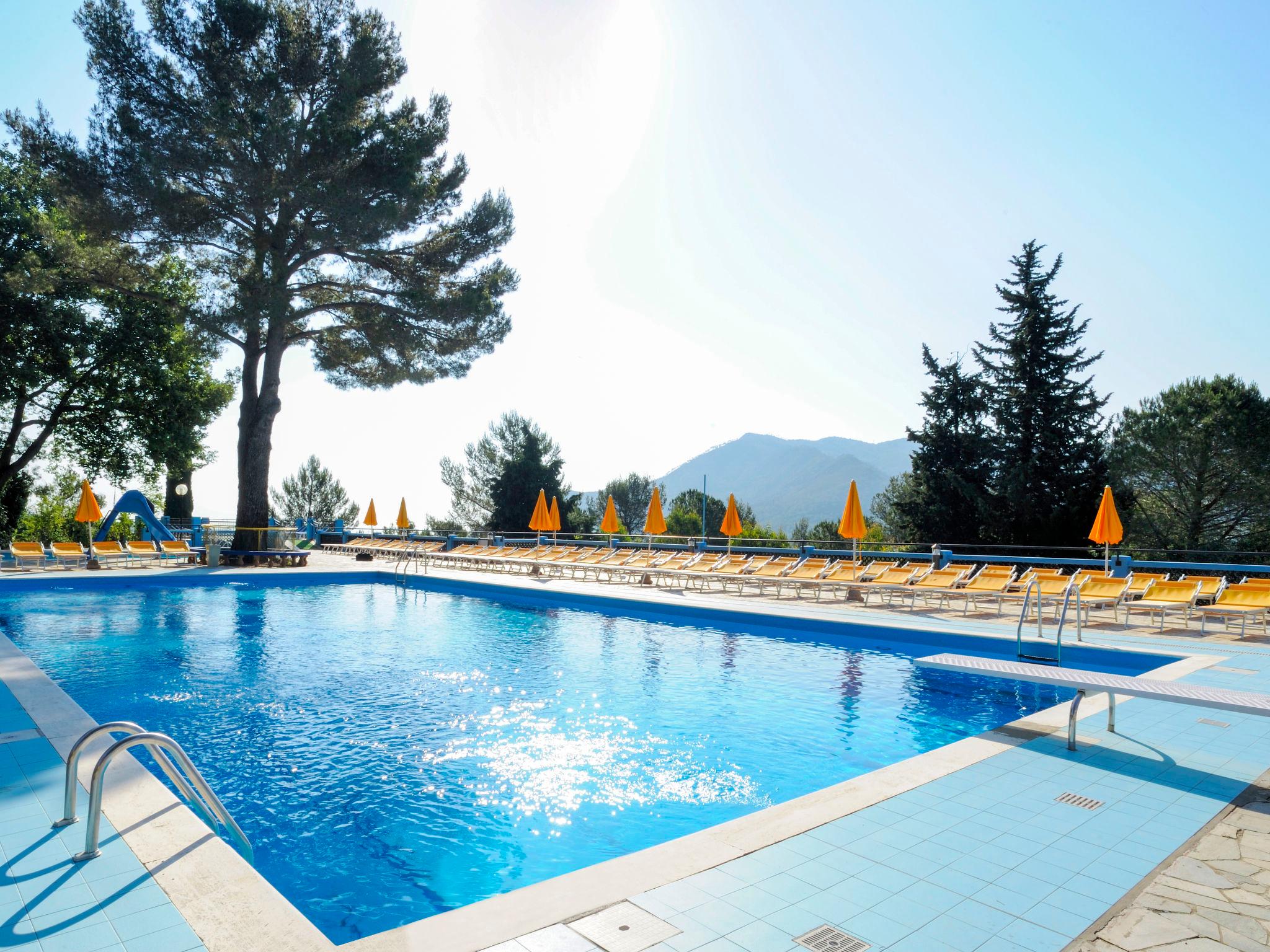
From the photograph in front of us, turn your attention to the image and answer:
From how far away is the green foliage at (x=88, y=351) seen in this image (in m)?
16.4

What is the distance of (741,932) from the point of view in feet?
7.30

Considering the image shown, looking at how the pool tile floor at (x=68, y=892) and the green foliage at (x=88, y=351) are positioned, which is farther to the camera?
the green foliage at (x=88, y=351)

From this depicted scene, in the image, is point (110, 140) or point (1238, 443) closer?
point (110, 140)

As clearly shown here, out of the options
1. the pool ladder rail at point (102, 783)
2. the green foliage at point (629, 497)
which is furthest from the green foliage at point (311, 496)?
the pool ladder rail at point (102, 783)

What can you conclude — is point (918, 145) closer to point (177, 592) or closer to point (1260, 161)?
point (1260, 161)

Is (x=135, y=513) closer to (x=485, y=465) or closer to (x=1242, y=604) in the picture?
(x=485, y=465)

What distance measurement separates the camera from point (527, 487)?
30.1 m

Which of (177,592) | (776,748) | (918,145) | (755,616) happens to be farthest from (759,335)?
(776,748)

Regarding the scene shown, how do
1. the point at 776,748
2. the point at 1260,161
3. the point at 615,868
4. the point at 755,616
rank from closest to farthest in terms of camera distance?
1. the point at 615,868
2. the point at 776,748
3. the point at 755,616
4. the point at 1260,161

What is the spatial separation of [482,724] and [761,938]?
12.6ft

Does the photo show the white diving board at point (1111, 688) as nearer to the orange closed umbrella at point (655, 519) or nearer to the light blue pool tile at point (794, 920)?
the light blue pool tile at point (794, 920)

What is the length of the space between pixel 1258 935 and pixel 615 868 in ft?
6.53

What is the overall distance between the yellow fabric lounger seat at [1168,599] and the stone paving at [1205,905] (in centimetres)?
689

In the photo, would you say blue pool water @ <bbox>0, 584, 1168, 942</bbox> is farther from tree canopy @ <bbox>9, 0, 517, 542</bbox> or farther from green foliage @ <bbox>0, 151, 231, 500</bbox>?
green foliage @ <bbox>0, 151, 231, 500</bbox>
